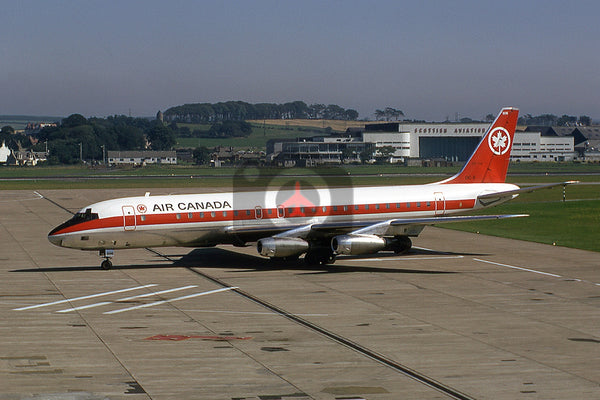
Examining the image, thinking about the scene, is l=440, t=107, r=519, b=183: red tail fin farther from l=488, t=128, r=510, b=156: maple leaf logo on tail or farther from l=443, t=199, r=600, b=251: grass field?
l=443, t=199, r=600, b=251: grass field

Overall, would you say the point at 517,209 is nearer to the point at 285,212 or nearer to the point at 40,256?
the point at 285,212

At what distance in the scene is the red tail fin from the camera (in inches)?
1844

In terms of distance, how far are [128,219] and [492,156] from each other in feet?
70.7

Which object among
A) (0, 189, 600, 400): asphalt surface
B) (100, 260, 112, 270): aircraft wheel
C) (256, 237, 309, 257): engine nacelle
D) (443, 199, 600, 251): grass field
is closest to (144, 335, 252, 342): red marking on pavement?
(0, 189, 600, 400): asphalt surface

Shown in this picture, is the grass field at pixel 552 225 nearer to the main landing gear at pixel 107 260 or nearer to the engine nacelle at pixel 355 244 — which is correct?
the engine nacelle at pixel 355 244

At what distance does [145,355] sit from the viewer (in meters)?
22.5

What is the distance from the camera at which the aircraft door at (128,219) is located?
127ft

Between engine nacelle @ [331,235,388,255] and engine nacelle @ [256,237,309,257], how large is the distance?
1638mm

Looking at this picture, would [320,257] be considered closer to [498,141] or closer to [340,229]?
[340,229]

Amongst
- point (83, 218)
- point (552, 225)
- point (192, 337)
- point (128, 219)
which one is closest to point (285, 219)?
point (128, 219)

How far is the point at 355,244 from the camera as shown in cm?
3791

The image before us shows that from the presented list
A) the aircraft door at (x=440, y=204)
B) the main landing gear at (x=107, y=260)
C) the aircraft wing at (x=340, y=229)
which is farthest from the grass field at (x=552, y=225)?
the main landing gear at (x=107, y=260)

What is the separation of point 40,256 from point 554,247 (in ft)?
96.9

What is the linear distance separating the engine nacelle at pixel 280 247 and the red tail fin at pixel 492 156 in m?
12.3
